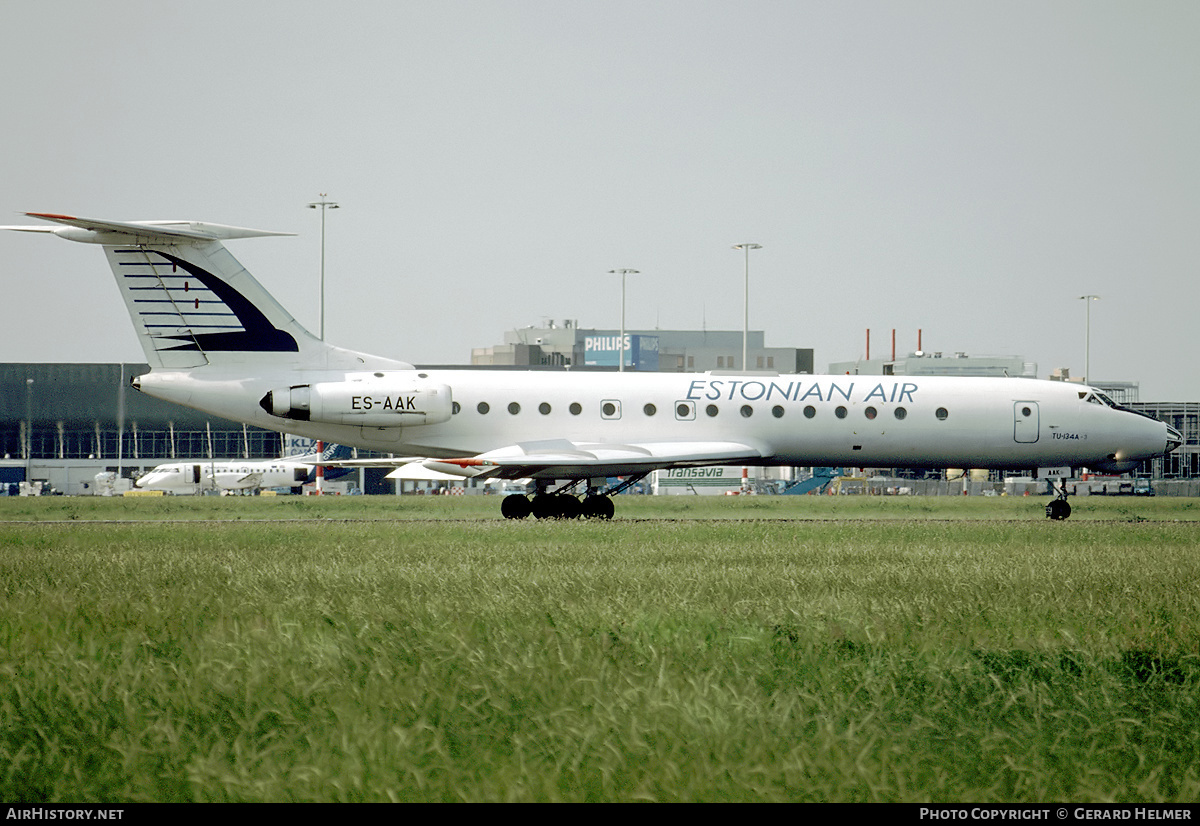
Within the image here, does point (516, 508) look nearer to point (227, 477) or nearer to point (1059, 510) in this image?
point (1059, 510)

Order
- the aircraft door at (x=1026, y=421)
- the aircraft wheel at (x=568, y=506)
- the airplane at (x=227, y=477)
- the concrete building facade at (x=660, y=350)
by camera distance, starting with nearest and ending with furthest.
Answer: the aircraft wheel at (x=568, y=506) < the aircraft door at (x=1026, y=421) < the airplane at (x=227, y=477) < the concrete building facade at (x=660, y=350)

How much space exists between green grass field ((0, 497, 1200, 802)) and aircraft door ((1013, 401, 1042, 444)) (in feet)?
50.2

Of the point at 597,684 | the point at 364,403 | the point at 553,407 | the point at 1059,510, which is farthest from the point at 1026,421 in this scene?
the point at 597,684

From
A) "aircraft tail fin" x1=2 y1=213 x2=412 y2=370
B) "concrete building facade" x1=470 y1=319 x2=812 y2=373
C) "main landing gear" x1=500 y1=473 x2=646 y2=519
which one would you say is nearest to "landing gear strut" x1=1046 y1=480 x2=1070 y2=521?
"main landing gear" x1=500 y1=473 x2=646 y2=519

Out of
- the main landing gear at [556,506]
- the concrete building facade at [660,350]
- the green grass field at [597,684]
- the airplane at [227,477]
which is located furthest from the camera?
the concrete building facade at [660,350]

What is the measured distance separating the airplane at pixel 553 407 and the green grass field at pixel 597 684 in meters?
12.4

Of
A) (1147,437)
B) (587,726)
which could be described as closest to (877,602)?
(587,726)

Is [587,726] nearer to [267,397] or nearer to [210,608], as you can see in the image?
[210,608]

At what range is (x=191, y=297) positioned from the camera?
23.8m

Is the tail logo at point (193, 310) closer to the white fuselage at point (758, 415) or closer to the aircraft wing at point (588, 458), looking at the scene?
the white fuselage at point (758, 415)

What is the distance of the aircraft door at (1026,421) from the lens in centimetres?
2722

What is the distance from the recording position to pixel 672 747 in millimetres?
4957

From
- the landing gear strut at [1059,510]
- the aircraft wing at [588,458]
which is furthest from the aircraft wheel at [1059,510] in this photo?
the aircraft wing at [588,458]

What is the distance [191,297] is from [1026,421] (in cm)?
1827
